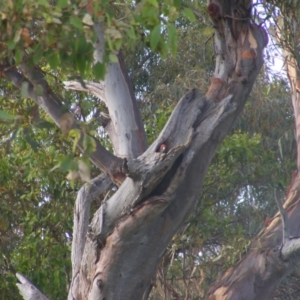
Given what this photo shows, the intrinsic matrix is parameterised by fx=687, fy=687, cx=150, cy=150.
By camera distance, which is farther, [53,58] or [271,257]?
[271,257]

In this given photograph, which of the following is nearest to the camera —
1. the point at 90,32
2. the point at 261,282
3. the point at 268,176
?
the point at 90,32

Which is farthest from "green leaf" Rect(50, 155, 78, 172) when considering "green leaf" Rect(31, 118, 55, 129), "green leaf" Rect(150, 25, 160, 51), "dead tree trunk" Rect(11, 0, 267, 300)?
"dead tree trunk" Rect(11, 0, 267, 300)

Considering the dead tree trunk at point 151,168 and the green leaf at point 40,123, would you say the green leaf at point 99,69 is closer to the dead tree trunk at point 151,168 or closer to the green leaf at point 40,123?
the green leaf at point 40,123

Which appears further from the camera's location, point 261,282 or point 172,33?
point 261,282

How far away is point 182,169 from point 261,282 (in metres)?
1.67

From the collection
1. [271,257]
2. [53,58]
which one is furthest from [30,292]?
Answer: [53,58]

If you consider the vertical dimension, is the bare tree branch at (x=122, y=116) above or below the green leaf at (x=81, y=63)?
Result: above

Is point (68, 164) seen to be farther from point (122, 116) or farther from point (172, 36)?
point (122, 116)

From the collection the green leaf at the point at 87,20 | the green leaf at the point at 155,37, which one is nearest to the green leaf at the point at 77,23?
the green leaf at the point at 87,20

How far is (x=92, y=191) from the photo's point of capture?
15.6ft

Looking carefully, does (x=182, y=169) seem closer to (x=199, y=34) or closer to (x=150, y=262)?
(x=150, y=262)

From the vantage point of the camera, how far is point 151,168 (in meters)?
3.88

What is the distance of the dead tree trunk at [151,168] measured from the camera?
4.04m

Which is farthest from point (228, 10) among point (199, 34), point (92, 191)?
point (199, 34)
